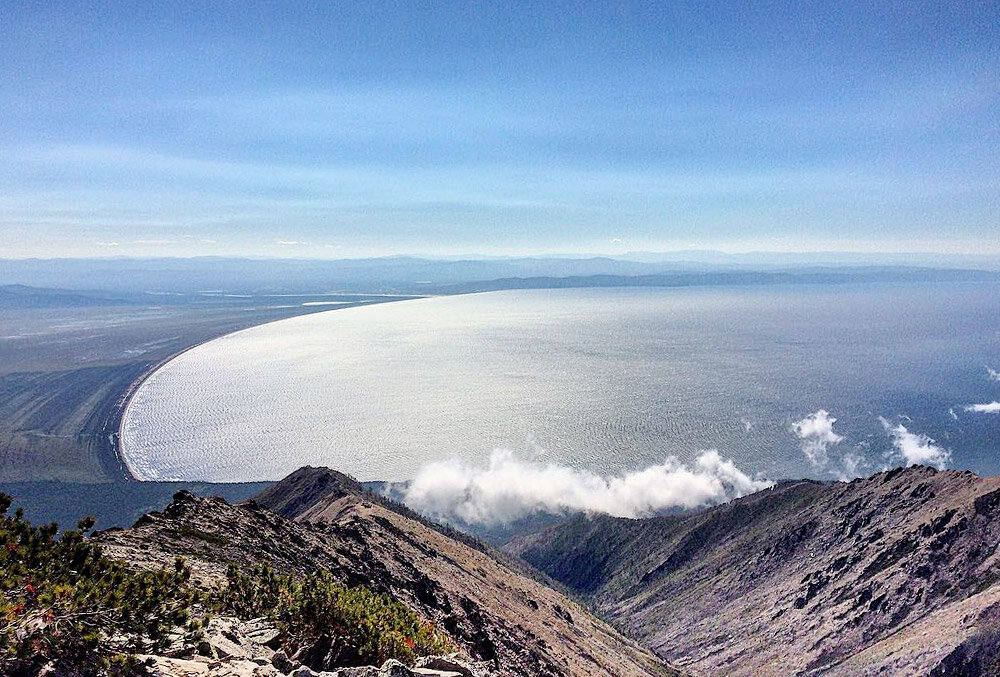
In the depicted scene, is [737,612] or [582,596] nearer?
[737,612]

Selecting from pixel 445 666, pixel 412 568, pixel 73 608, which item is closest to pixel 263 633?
pixel 445 666

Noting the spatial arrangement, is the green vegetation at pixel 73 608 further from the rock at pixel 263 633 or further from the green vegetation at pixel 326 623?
the green vegetation at pixel 326 623

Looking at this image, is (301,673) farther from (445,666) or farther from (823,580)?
(823,580)

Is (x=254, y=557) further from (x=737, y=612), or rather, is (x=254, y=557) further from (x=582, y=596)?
(x=582, y=596)

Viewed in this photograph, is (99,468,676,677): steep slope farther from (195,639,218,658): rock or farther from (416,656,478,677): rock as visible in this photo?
(416,656,478,677): rock

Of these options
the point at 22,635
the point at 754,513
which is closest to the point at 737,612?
the point at 754,513

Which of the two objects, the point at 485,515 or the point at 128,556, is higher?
the point at 128,556

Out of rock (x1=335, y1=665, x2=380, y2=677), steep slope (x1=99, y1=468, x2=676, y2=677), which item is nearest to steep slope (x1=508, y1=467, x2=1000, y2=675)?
steep slope (x1=99, y1=468, x2=676, y2=677)
